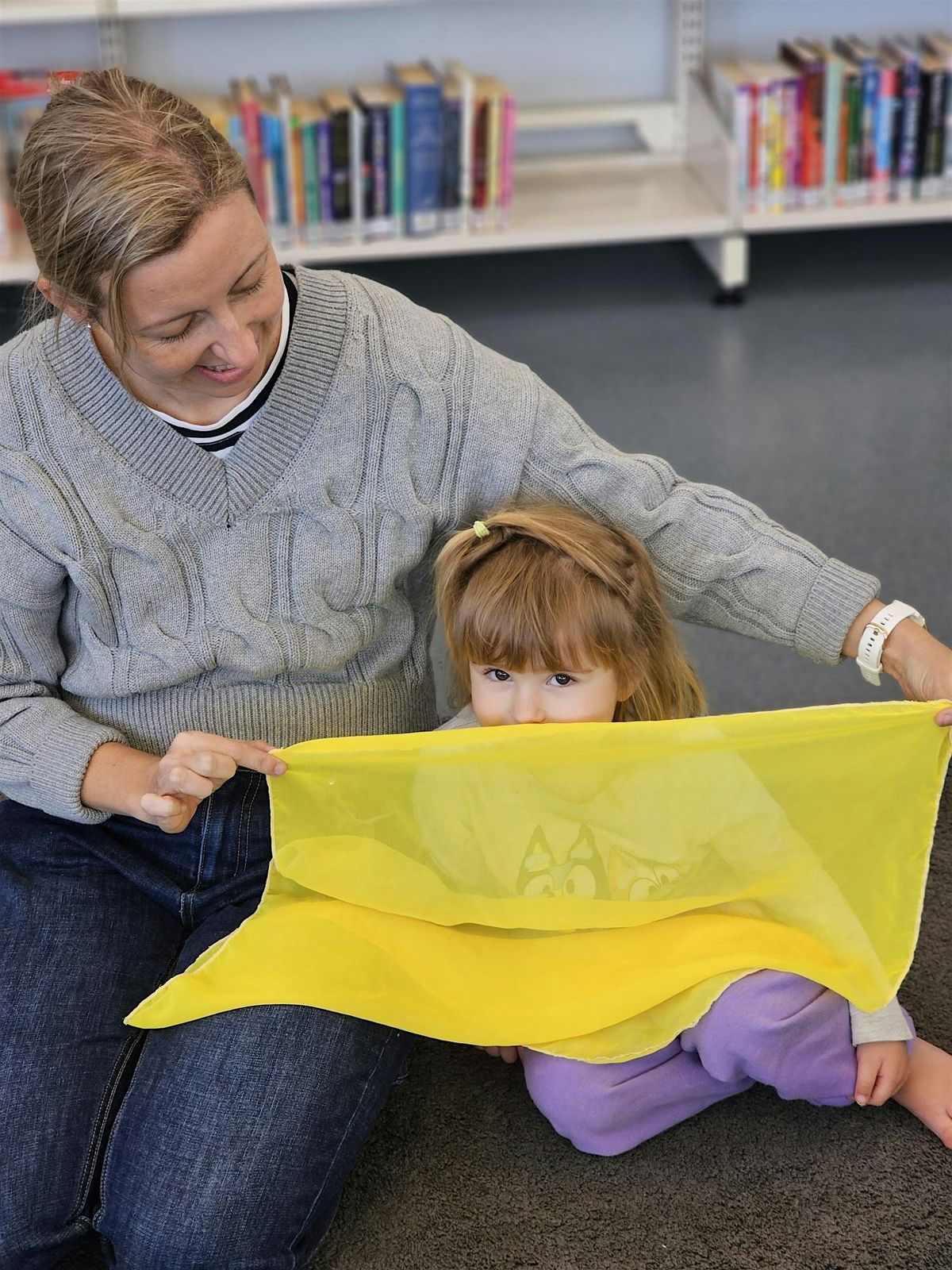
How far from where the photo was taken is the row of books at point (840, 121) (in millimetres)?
3221

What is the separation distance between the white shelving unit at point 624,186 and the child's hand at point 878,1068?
A: 2.29 meters

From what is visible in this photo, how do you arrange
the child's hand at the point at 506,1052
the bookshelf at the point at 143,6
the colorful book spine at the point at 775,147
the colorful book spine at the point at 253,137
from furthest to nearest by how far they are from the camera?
the colorful book spine at the point at 775,147 < the colorful book spine at the point at 253,137 < the bookshelf at the point at 143,6 < the child's hand at the point at 506,1052

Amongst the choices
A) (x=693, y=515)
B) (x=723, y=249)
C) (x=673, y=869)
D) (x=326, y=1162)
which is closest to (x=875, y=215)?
(x=723, y=249)

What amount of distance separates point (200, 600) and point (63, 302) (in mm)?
303

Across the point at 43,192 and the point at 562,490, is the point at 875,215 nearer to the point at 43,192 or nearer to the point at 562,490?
the point at 562,490

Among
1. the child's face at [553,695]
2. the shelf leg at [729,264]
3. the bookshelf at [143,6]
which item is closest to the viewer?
the child's face at [553,695]

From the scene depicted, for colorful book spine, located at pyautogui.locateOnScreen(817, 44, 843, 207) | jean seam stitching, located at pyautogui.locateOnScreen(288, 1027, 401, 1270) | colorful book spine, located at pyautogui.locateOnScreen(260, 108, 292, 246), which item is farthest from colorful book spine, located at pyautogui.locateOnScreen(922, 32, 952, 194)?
jean seam stitching, located at pyautogui.locateOnScreen(288, 1027, 401, 1270)

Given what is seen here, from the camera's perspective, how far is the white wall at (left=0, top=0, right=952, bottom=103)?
3371 millimetres

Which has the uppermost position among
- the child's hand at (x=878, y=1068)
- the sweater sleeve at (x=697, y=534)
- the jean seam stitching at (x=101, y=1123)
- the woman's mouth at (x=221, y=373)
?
the woman's mouth at (x=221, y=373)

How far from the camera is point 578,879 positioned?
4.36 feet

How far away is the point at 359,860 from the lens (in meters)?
1.34

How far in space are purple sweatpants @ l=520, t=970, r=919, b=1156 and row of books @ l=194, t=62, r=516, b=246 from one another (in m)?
2.28

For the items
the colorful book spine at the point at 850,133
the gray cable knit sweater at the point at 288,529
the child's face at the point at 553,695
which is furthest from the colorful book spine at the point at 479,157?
the child's face at the point at 553,695

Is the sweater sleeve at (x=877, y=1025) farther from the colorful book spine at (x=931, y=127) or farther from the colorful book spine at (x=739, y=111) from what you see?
the colorful book spine at (x=931, y=127)
